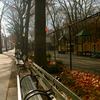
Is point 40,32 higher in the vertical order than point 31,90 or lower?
higher

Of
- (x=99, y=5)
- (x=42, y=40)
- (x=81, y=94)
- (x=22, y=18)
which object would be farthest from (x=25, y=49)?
(x=99, y=5)

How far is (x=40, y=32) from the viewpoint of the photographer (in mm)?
15984

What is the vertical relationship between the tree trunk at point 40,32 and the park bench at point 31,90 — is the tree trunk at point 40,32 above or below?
above

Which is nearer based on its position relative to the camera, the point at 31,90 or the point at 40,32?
the point at 31,90

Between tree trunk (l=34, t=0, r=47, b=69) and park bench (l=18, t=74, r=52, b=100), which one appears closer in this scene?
park bench (l=18, t=74, r=52, b=100)

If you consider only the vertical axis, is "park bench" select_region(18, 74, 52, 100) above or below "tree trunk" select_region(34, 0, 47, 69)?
below

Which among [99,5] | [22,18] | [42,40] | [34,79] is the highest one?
[99,5]

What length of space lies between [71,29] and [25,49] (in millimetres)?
21351

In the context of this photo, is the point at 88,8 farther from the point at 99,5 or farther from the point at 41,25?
the point at 41,25

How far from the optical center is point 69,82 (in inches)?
388

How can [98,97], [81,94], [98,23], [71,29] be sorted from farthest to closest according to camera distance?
[71,29] < [98,23] < [81,94] < [98,97]

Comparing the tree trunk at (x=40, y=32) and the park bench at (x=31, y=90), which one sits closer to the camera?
the park bench at (x=31, y=90)

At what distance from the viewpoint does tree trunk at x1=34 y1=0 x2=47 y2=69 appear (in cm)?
1577

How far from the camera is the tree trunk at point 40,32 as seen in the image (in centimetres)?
1577
